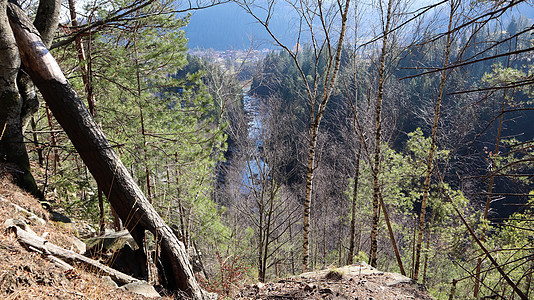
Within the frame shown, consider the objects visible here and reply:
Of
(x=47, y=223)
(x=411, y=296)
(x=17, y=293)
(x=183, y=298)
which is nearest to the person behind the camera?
(x=17, y=293)

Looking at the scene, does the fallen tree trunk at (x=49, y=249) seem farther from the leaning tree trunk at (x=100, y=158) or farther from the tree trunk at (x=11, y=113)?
the tree trunk at (x=11, y=113)

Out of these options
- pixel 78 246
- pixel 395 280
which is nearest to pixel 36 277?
pixel 78 246

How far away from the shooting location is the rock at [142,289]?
9.31ft

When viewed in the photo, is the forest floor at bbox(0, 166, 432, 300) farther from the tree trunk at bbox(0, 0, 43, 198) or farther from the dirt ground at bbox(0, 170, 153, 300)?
the tree trunk at bbox(0, 0, 43, 198)

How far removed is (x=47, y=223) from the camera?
357 cm

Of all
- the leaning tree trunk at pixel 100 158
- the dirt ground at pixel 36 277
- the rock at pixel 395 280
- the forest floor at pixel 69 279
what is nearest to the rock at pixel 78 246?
the forest floor at pixel 69 279

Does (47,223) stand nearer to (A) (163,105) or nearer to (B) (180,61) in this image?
(A) (163,105)

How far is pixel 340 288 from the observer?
3.63 m

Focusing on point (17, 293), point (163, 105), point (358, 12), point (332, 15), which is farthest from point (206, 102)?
point (17, 293)

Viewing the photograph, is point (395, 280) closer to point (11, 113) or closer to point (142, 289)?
point (142, 289)

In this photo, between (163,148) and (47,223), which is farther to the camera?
(163,148)

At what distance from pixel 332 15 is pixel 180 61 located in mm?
3003

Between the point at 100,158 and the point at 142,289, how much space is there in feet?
4.77

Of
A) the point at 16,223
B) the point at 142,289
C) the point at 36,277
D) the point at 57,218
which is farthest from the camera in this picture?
the point at 57,218
